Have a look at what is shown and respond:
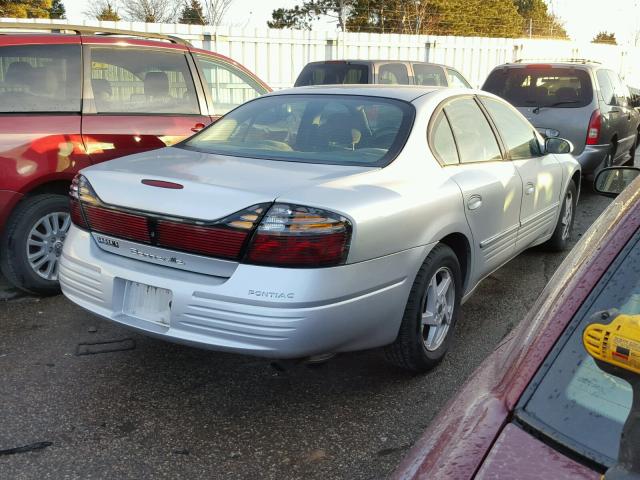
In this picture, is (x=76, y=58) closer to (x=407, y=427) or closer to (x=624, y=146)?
(x=407, y=427)

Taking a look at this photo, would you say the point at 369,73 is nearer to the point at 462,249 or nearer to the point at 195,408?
the point at 462,249

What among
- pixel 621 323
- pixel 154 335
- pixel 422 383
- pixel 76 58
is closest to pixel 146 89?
pixel 76 58

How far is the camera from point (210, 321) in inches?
107

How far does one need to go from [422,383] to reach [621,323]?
2.50 m

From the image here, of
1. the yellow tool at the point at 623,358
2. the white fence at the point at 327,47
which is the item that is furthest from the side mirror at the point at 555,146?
the white fence at the point at 327,47

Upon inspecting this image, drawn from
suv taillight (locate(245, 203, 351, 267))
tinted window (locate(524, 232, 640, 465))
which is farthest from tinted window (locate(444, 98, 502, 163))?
tinted window (locate(524, 232, 640, 465))

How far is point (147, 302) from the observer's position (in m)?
2.91

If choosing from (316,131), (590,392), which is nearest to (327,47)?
(316,131)

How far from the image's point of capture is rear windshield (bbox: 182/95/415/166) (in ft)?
11.3

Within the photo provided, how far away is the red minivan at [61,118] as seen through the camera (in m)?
4.36

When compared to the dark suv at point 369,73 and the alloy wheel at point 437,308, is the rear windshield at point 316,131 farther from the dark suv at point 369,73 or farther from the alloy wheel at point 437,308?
the dark suv at point 369,73

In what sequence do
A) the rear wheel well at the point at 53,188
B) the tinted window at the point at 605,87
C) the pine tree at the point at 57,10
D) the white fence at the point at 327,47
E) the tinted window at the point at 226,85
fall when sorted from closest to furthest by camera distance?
the rear wheel well at the point at 53,188
the tinted window at the point at 226,85
the tinted window at the point at 605,87
the white fence at the point at 327,47
the pine tree at the point at 57,10

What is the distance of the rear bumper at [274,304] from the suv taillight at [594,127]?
559 cm

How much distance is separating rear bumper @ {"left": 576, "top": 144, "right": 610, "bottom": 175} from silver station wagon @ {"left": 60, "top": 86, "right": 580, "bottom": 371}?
4.08 metres
